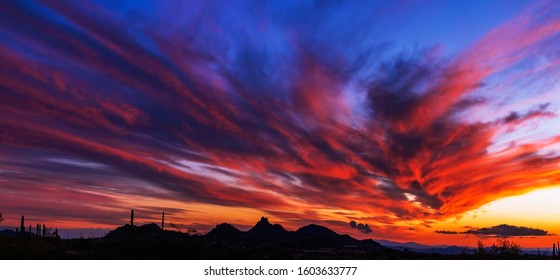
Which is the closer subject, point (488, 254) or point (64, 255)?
point (64, 255)

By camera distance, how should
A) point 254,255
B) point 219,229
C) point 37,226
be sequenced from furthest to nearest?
point 219,229, point 37,226, point 254,255

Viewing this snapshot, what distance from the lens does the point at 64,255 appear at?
81.0 feet

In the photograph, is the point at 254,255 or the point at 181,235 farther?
the point at 181,235

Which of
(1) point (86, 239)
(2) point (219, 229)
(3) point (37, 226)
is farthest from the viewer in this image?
(2) point (219, 229)
